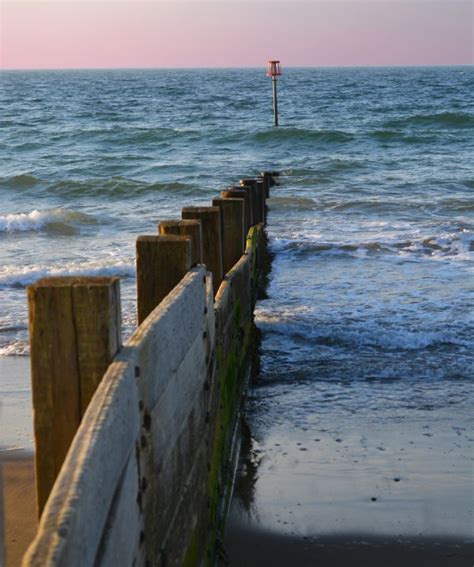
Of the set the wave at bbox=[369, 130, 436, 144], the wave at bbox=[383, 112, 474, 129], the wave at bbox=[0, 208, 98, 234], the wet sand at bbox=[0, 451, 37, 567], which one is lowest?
the wet sand at bbox=[0, 451, 37, 567]

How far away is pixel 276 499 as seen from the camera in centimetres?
534

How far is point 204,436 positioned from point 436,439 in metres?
2.47

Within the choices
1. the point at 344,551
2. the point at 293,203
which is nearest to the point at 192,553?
the point at 344,551

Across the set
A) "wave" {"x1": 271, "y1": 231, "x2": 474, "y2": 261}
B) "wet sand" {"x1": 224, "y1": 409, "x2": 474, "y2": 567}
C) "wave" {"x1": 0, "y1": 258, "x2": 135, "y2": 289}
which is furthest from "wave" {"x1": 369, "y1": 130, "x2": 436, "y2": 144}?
"wet sand" {"x1": 224, "y1": 409, "x2": 474, "y2": 567}

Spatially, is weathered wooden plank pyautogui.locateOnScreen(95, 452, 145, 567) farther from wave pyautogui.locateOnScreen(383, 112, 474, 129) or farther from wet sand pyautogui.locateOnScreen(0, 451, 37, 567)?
wave pyautogui.locateOnScreen(383, 112, 474, 129)

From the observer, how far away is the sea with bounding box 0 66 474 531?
704 cm

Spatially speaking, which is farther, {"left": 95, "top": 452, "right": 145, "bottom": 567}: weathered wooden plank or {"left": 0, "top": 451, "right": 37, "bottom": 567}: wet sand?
{"left": 0, "top": 451, "right": 37, "bottom": 567}: wet sand

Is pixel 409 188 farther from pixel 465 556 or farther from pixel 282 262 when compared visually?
pixel 465 556

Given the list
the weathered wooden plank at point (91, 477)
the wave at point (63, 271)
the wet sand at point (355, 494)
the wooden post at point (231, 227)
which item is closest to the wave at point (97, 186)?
the wave at point (63, 271)

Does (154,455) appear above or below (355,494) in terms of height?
above

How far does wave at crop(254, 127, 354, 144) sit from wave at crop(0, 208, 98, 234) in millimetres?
14773

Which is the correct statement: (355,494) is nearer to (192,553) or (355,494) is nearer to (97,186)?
(192,553)

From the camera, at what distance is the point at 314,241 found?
46.4 ft

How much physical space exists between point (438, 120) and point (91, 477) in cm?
3632
